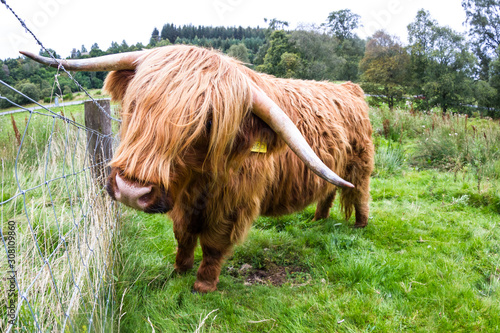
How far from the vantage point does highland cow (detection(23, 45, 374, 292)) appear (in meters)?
1.54

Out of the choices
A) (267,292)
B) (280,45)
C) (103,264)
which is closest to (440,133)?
(267,292)

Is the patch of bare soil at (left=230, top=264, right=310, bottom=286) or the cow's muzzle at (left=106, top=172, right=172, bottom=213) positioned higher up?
the cow's muzzle at (left=106, top=172, right=172, bottom=213)

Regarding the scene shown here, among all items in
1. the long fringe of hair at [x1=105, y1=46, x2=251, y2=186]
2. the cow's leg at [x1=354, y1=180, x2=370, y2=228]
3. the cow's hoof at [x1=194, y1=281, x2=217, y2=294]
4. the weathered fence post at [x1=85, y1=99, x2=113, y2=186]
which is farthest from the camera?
the cow's leg at [x1=354, y1=180, x2=370, y2=228]

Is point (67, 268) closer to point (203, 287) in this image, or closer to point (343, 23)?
point (203, 287)

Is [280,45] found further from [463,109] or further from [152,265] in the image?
[152,265]

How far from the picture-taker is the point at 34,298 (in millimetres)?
1451

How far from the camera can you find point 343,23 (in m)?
29.2

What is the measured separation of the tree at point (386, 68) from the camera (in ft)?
69.2

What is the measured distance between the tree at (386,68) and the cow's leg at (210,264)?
21.0 metres

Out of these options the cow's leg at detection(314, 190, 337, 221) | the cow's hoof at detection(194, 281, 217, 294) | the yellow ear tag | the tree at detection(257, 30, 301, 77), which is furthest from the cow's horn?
the tree at detection(257, 30, 301, 77)

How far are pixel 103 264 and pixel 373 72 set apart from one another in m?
22.3

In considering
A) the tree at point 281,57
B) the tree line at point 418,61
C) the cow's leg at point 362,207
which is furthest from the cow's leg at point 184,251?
the tree at point 281,57

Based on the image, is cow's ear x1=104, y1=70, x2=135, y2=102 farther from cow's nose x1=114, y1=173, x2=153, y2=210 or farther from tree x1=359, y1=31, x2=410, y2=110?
tree x1=359, y1=31, x2=410, y2=110

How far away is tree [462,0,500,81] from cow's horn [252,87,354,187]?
26114 millimetres
